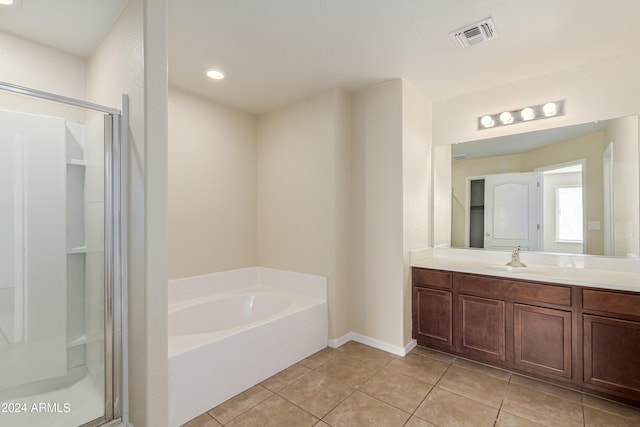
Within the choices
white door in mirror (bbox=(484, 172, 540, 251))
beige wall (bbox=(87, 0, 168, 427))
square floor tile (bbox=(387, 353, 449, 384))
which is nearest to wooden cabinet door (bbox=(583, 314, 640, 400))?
white door in mirror (bbox=(484, 172, 540, 251))

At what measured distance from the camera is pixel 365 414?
1862 millimetres

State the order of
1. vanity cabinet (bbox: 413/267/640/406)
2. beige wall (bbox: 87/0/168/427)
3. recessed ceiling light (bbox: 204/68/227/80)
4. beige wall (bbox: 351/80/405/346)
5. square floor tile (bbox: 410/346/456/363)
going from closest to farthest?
beige wall (bbox: 87/0/168/427) < vanity cabinet (bbox: 413/267/640/406) < recessed ceiling light (bbox: 204/68/227/80) < square floor tile (bbox: 410/346/456/363) < beige wall (bbox: 351/80/405/346)

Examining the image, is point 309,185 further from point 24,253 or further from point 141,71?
point 24,253

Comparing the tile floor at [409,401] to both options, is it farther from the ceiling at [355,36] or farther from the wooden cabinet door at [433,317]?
the ceiling at [355,36]

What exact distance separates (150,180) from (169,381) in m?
1.16

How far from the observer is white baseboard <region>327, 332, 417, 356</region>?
2.69 m

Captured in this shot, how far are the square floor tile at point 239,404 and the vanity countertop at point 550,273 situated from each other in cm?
167

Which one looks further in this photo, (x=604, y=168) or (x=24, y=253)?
(x=604, y=168)

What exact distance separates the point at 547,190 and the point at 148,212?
3.09m

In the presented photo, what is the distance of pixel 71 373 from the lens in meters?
Result: 1.92

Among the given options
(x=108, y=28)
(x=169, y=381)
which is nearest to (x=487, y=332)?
(x=169, y=381)

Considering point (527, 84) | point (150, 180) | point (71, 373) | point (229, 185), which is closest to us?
point (150, 180)

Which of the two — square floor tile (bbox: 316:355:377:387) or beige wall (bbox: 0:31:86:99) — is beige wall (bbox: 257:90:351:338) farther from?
beige wall (bbox: 0:31:86:99)

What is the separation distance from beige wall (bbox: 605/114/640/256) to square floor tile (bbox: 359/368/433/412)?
1.85m
